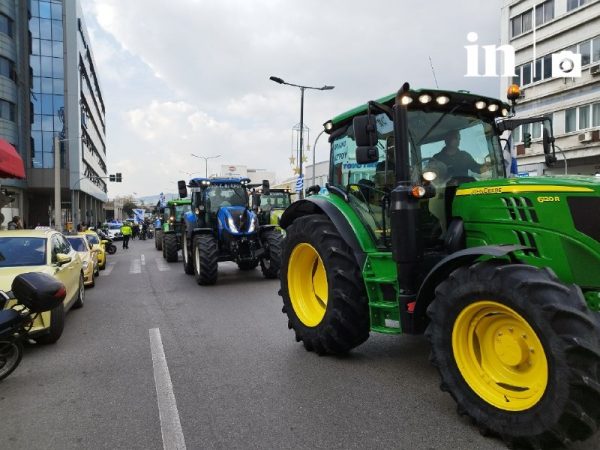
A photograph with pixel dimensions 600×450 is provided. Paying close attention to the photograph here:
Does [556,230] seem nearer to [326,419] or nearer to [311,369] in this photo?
[326,419]

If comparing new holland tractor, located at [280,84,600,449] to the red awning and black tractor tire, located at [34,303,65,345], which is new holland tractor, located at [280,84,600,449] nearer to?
black tractor tire, located at [34,303,65,345]

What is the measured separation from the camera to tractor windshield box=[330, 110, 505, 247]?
15.2ft

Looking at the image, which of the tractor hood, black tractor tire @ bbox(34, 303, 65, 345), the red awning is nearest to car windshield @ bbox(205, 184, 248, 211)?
the tractor hood

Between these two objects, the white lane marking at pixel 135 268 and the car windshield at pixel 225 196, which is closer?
the car windshield at pixel 225 196

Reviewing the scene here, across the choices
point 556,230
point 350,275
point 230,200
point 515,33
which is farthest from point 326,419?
point 515,33

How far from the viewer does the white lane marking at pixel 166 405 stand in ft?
11.8

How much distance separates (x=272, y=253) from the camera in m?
11.8

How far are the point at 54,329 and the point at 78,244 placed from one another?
664cm

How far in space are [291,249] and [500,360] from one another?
9.91 ft

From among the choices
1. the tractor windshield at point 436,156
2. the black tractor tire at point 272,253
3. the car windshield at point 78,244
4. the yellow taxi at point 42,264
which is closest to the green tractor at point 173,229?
the car windshield at point 78,244

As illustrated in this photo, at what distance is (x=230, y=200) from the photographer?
1349 cm

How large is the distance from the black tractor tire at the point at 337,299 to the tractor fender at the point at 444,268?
2.86ft

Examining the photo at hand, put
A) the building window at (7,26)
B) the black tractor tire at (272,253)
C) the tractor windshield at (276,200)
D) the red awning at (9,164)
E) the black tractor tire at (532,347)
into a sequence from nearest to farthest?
the black tractor tire at (532,347) < the red awning at (9,164) < the black tractor tire at (272,253) < the tractor windshield at (276,200) < the building window at (7,26)

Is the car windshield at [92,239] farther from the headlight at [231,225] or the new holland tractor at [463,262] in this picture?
the new holland tractor at [463,262]
